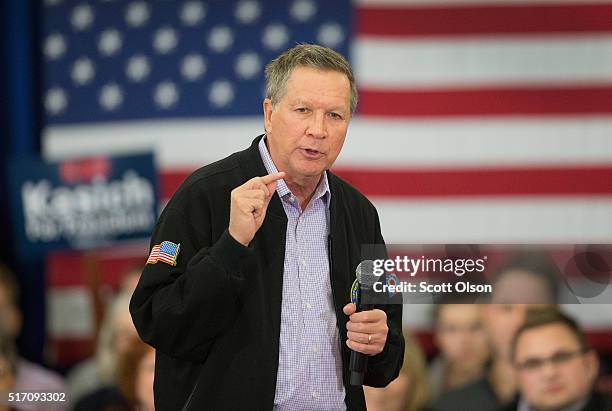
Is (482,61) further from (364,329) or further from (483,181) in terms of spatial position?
(364,329)

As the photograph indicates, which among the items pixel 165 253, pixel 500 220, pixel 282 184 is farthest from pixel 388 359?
pixel 500 220

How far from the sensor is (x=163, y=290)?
1805 mm

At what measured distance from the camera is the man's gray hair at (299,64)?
194 centimetres

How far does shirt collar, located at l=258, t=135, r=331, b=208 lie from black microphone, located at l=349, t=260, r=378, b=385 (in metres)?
0.18

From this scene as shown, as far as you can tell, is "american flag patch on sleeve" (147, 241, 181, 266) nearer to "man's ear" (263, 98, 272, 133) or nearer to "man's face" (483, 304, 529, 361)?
"man's ear" (263, 98, 272, 133)

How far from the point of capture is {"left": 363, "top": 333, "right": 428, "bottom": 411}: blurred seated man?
3.18m

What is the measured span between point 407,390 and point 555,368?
740 mm

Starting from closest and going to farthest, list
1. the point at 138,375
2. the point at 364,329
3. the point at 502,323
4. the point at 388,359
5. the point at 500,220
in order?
1. the point at 364,329
2. the point at 388,359
3. the point at 502,323
4. the point at 138,375
5. the point at 500,220

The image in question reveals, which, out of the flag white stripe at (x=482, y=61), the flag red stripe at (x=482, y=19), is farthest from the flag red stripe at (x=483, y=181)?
the flag red stripe at (x=482, y=19)

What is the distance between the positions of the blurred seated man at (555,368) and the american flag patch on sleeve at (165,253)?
119cm

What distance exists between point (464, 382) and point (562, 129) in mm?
1832

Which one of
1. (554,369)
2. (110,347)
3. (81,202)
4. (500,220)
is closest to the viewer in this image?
(554,369)

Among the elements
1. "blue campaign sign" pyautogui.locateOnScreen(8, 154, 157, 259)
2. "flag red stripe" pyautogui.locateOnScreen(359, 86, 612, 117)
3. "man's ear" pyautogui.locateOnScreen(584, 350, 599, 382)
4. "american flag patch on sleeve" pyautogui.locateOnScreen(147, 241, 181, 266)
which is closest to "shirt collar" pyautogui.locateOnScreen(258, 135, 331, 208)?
"american flag patch on sleeve" pyautogui.locateOnScreen(147, 241, 181, 266)

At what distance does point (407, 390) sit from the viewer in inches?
129
